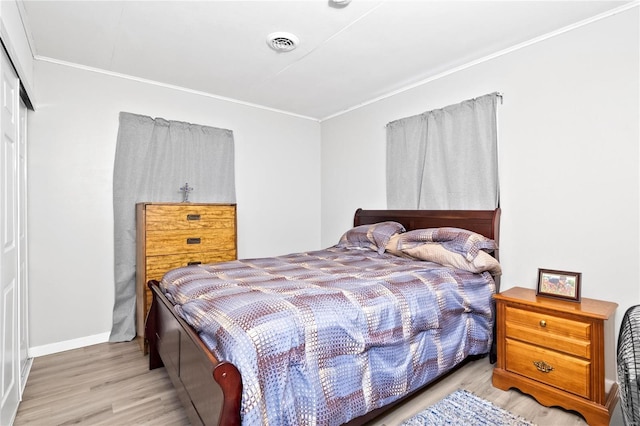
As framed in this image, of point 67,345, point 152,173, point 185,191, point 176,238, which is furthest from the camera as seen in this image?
point 185,191

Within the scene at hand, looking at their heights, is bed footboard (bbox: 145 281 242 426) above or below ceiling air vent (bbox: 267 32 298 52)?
below

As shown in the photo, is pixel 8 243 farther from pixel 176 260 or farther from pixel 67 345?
pixel 67 345

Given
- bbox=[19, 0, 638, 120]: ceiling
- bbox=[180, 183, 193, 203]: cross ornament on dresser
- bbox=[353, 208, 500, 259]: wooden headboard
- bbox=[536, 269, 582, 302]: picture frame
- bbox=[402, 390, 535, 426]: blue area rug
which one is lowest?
bbox=[402, 390, 535, 426]: blue area rug

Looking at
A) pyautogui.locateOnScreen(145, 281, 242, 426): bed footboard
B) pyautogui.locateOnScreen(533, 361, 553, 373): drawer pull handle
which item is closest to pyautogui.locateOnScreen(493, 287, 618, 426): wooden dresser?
pyautogui.locateOnScreen(533, 361, 553, 373): drawer pull handle

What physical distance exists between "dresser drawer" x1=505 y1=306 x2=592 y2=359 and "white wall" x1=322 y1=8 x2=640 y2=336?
537mm

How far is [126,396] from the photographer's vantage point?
6.98ft

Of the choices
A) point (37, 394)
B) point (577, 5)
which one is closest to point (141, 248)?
point (37, 394)

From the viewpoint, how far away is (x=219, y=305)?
1508 millimetres

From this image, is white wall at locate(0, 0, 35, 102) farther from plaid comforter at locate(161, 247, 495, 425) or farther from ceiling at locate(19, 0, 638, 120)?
plaid comforter at locate(161, 247, 495, 425)

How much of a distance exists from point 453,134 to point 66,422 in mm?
3426

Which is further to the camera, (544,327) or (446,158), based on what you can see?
(446,158)

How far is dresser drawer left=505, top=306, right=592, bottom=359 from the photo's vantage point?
6.03 ft

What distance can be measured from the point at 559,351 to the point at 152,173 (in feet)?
11.6

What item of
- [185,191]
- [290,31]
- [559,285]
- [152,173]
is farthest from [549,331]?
[152,173]
